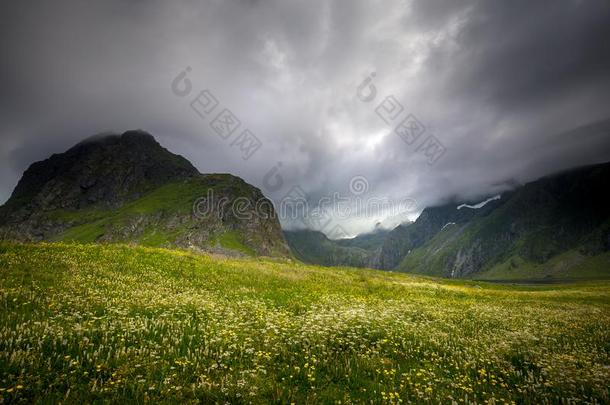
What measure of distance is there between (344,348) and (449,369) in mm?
3282

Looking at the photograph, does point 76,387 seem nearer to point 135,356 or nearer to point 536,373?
point 135,356

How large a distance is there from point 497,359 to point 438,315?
748 cm

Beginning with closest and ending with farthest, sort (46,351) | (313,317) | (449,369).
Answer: (46,351) → (449,369) → (313,317)

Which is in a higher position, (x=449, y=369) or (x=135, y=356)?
(x=135, y=356)

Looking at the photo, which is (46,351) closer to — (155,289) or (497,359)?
(155,289)

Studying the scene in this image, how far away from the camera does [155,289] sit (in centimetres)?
1658

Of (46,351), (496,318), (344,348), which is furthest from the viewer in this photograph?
(496,318)

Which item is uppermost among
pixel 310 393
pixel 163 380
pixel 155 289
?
pixel 155 289

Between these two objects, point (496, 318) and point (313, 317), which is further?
point (496, 318)

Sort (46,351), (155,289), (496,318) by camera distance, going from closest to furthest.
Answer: (46,351) → (155,289) → (496,318)

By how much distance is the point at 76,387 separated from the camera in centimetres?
627

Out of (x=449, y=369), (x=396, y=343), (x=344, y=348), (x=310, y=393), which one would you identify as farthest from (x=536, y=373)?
(x=310, y=393)

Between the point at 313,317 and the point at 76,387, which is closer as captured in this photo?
the point at 76,387

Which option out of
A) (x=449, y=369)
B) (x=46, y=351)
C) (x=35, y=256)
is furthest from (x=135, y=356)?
(x=35, y=256)
